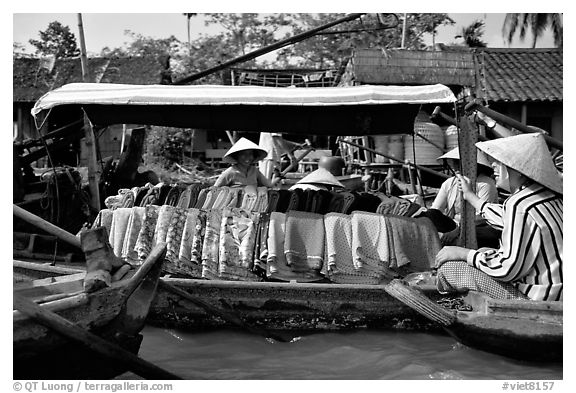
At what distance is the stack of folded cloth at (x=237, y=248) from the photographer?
183 inches

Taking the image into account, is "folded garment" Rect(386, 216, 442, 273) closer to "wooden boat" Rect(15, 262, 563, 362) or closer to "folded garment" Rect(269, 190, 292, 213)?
"wooden boat" Rect(15, 262, 563, 362)

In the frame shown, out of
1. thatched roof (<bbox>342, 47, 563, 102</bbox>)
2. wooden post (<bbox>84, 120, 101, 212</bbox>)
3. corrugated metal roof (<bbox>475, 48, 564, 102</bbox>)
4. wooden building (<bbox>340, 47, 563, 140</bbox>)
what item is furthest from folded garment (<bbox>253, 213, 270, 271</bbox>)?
corrugated metal roof (<bbox>475, 48, 564, 102</bbox>)

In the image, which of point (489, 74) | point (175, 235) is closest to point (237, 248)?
point (175, 235)

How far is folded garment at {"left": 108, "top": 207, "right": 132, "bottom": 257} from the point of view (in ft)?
15.8

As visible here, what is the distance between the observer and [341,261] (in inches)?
182

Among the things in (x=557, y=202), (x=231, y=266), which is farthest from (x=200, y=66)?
(x=557, y=202)

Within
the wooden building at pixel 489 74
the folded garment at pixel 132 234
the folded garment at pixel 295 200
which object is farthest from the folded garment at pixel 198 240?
the wooden building at pixel 489 74

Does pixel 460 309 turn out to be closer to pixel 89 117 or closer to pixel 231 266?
pixel 231 266

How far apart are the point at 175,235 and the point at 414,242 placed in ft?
5.89

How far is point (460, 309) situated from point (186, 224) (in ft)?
6.81

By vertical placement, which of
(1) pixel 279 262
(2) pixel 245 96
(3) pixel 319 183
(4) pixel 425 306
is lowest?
(4) pixel 425 306

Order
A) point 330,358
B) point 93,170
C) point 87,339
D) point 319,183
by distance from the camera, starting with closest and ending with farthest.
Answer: point 87,339
point 330,358
point 319,183
point 93,170

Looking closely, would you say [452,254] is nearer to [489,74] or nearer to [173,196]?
[173,196]

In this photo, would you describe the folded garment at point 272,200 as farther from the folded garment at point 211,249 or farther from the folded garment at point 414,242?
the folded garment at point 414,242
